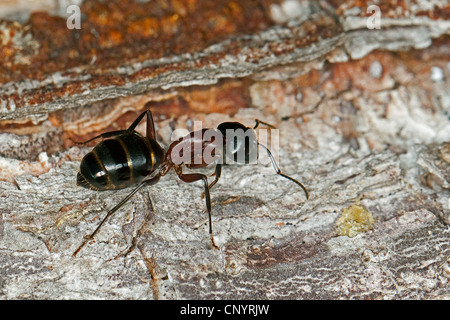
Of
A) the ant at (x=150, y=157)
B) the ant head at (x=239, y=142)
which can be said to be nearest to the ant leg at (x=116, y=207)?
the ant at (x=150, y=157)

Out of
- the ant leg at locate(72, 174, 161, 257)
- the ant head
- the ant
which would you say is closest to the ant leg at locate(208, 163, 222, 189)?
the ant

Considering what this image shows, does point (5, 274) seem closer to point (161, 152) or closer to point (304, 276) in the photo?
point (161, 152)

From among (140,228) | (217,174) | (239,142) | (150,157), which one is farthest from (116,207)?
(239,142)

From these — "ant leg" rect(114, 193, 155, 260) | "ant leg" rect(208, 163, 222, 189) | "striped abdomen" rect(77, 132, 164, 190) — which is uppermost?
"striped abdomen" rect(77, 132, 164, 190)

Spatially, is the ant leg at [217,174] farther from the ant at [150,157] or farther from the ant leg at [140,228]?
the ant leg at [140,228]

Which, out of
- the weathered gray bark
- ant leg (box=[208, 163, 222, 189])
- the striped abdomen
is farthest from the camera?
ant leg (box=[208, 163, 222, 189])

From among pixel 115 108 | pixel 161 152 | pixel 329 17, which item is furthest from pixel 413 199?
pixel 115 108

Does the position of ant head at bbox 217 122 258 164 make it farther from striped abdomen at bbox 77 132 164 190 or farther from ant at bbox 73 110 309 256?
striped abdomen at bbox 77 132 164 190
